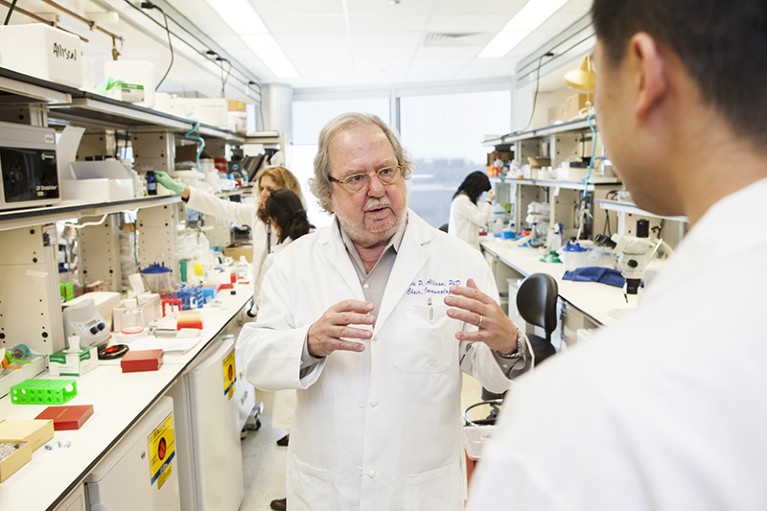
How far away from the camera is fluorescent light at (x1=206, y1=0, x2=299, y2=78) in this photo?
181 inches

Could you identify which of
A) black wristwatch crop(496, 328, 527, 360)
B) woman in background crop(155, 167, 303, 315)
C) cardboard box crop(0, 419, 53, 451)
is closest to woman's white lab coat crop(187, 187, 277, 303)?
woman in background crop(155, 167, 303, 315)

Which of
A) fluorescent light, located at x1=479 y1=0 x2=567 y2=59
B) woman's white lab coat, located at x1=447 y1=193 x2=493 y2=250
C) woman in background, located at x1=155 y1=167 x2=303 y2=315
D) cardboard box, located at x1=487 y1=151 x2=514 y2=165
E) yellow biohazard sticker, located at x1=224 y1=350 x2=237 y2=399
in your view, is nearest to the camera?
yellow biohazard sticker, located at x1=224 y1=350 x2=237 y2=399

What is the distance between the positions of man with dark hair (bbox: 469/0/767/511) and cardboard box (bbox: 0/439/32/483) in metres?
1.39

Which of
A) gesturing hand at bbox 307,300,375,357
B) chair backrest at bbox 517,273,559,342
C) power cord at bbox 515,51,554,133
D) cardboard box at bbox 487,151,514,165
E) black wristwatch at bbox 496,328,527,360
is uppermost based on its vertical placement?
power cord at bbox 515,51,554,133

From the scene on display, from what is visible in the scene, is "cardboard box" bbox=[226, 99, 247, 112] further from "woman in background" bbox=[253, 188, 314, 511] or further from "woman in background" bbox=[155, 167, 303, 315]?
"woman in background" bbox=[253, 188, 314, 511]

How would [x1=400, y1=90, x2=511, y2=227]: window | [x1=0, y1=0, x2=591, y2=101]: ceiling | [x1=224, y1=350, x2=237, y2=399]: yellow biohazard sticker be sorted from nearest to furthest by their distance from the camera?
[x1=224, y1=350, x2=237, y2=399]: yellow biohazard sticker < [x1=0, y1=0, x2=591, y2=101]: ceiling < [x1=400, y1=90, x2=511, y2=227]: window

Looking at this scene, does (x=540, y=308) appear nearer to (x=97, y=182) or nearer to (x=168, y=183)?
(x=168, y=183)

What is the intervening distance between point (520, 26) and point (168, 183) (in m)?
3.85

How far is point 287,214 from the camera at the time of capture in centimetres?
313

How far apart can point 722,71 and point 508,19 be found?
5.24 meters

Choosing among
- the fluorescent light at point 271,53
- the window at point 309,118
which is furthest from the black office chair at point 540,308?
the window at point 309,118

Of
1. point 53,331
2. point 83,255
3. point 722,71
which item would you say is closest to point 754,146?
point 722,71

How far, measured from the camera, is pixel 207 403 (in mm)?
2387

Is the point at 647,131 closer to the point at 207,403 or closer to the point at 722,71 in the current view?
the point at 722,71
